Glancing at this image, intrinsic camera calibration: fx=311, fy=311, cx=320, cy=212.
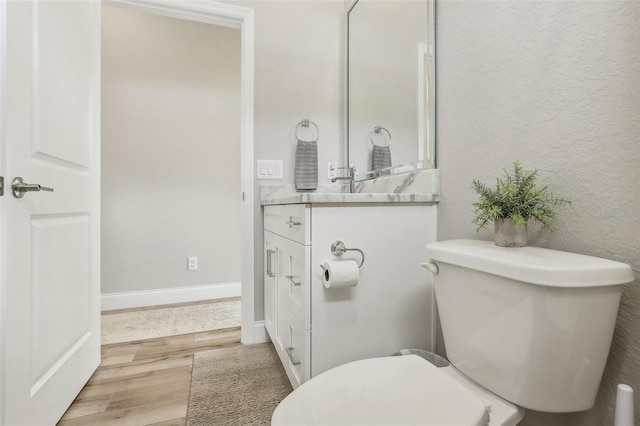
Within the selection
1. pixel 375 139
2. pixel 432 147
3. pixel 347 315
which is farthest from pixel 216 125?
pixel 347 315

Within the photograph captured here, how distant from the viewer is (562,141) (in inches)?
32.3

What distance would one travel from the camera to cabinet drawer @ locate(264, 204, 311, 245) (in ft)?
3.47

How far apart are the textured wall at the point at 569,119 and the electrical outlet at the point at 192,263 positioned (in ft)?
7.27

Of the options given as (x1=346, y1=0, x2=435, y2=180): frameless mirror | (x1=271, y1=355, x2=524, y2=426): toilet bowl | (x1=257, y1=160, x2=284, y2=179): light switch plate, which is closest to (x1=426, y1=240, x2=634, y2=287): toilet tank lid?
(x1=271, y1=355, x2=524, y2=426): toilet bowl

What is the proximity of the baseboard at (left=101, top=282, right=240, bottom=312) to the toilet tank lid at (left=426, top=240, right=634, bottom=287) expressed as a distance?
7.71 feet

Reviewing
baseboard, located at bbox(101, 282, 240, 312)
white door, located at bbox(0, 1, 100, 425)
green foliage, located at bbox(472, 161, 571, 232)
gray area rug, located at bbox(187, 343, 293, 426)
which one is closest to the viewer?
green foliage, located at bbox(472, 161, 571, 232)

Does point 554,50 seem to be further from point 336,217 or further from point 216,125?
point 216,125

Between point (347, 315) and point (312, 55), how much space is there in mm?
1631

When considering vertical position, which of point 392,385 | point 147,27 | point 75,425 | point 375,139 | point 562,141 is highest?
point 147,27

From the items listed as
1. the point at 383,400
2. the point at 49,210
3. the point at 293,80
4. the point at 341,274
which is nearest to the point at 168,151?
Result: the point at 293,80

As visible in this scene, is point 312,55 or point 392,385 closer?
point 392,385

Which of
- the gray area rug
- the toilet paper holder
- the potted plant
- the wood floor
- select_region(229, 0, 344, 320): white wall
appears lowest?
the wood floor

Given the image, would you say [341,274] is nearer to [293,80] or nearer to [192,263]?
[293,80]

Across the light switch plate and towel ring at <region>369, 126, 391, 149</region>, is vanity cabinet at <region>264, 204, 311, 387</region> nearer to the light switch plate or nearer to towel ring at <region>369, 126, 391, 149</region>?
the light switch plate
